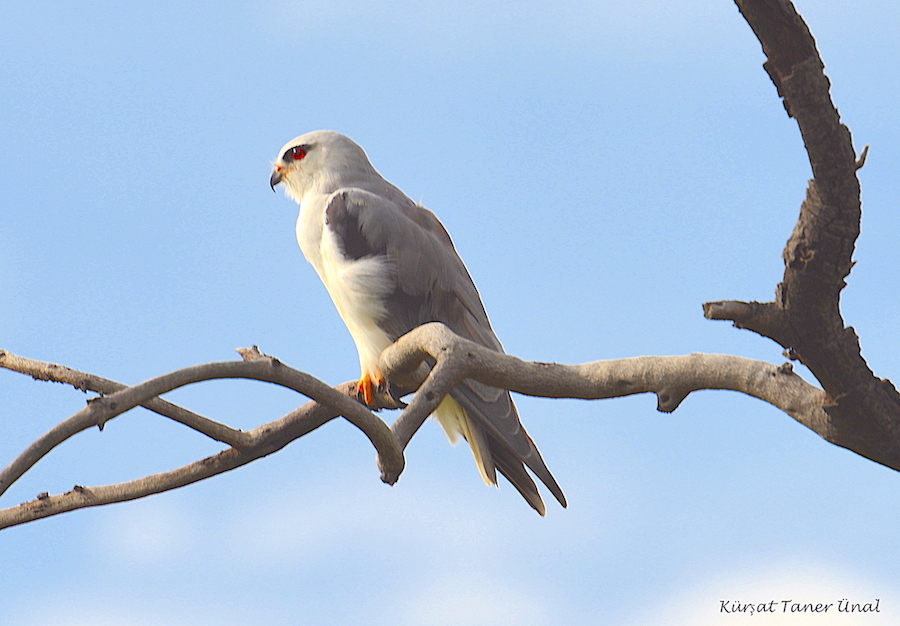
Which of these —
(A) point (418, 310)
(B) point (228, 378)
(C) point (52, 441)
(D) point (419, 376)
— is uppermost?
(A) point (418, 310)

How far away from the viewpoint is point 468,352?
132 inches

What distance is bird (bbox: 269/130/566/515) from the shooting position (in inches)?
174

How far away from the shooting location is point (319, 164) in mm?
5387

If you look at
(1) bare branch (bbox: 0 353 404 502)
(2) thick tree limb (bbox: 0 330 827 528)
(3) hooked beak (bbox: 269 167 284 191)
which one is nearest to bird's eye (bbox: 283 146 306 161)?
(3) hooked beak (bbox: 269 167 284 191)

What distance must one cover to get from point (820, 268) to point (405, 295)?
7.47ft

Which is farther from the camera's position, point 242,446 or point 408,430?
point 242,446

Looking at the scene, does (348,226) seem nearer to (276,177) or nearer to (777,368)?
(276,177)

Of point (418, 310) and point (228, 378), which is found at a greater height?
point (418, 310)

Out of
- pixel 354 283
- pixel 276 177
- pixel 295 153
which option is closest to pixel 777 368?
pixel 354 283

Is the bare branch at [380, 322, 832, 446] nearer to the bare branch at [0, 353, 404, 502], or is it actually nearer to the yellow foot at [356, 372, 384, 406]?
the bare branch at [0, 353, 404, 502]

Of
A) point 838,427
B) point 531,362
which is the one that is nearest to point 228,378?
point 531,362

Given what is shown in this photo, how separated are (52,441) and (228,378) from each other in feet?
1.79

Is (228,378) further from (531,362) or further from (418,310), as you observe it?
(418,310)

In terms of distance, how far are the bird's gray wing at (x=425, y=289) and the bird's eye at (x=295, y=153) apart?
716mm
